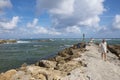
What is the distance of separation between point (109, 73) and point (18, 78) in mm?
6298

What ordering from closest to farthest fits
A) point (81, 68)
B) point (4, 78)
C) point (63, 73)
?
point (4, 78) < point (63, 73) < point (81, 68)

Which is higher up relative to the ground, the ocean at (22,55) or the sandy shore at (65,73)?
the sandy shore at (65,73)

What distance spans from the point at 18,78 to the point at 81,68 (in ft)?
16.1

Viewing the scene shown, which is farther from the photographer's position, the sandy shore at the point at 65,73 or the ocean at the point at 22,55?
the ocean at the point at 22,55

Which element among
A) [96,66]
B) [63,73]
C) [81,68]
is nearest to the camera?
[63,73]

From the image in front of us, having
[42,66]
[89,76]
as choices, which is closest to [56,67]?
[42,66]

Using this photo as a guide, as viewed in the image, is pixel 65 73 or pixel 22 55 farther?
pixel 22 55

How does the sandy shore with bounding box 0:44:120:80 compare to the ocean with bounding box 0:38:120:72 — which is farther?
the ocean with bounding box 0:38:120:72

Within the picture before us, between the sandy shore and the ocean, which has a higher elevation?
the sandy shore

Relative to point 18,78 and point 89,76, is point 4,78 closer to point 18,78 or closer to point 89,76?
point 18,78

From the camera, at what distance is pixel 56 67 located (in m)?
16.9

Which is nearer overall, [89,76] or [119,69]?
[89,76]

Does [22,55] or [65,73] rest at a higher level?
[65,73]

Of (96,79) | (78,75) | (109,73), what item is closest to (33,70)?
(78,75)
